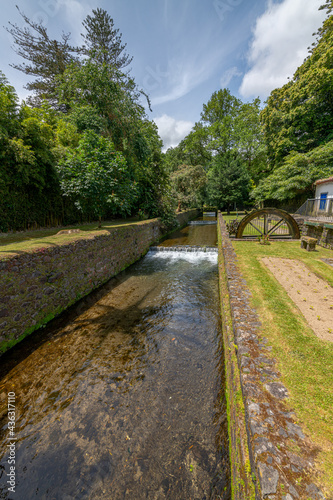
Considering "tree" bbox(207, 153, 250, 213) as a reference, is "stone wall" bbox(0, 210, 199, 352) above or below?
below

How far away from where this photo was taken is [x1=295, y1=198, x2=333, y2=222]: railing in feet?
32.0

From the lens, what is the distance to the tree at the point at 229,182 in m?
28.9

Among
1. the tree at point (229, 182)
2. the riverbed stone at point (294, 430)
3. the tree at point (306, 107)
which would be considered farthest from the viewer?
the tree at point (229, 182)

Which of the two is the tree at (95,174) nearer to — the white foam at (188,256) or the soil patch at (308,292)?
the white foam at (188,256)

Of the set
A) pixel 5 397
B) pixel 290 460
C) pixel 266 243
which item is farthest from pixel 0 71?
pixel 266 243

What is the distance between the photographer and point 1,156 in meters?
8.54

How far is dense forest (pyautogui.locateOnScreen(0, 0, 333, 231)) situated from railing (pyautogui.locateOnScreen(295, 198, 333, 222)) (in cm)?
483

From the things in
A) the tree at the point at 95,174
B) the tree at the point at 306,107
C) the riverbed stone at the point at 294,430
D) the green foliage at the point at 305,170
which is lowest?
the riverbed stone at the point at 294,430

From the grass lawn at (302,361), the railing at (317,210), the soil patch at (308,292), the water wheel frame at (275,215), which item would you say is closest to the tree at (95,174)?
the grass lawn at (302,361)

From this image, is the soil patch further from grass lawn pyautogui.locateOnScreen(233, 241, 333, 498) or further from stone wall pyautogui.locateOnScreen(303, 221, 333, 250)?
stone wall pyautogui.locateOnScreen(303, 221, 333, 250)

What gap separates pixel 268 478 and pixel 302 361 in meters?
1.87

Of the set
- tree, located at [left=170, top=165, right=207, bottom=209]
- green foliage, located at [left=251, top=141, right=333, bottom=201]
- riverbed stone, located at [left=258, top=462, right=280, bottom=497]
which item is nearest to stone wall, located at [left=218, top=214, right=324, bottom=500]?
riverbed stone, located at [left=258, top=462, right=280, bottom=497]

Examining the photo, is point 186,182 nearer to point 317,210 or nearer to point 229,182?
point 229,182

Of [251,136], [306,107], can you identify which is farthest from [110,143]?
[251,136]
